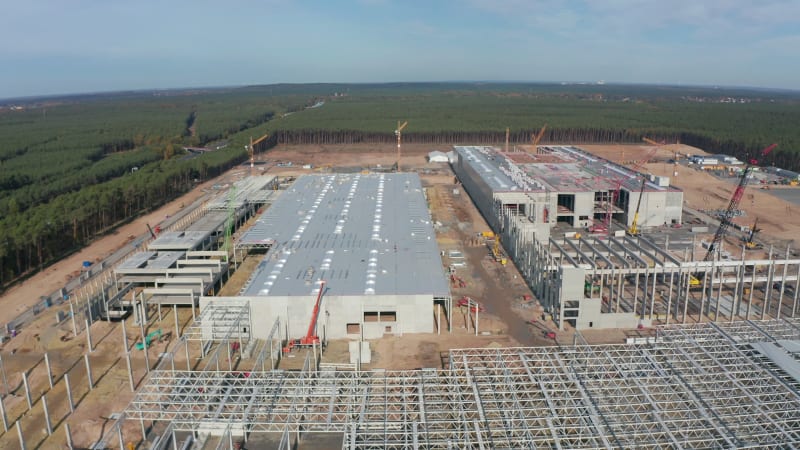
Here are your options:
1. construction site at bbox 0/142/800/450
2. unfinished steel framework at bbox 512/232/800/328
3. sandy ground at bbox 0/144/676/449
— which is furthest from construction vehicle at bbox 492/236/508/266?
unfinished steel framework at bbox 512/232/800/328

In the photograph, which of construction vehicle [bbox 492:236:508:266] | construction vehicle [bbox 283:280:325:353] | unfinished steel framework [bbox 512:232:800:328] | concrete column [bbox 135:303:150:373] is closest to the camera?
concrete column [bbox 135:303:150:373]

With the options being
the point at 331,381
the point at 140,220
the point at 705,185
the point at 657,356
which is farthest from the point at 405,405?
the point at 705,185

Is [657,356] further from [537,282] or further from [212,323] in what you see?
[212,323]

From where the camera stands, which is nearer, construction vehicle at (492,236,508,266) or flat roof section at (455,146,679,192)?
construction vehicle at (492,236,508,266)

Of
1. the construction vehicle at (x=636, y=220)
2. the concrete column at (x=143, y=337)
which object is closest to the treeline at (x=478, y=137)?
the construction vehicle at (x=636, y=220)

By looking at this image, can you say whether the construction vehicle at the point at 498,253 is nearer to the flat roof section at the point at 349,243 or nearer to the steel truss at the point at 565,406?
the flat roof section at the point at 349,243

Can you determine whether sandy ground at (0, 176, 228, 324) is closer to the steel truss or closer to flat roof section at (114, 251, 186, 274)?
flat roof section at (114, 251, 186, 274)
